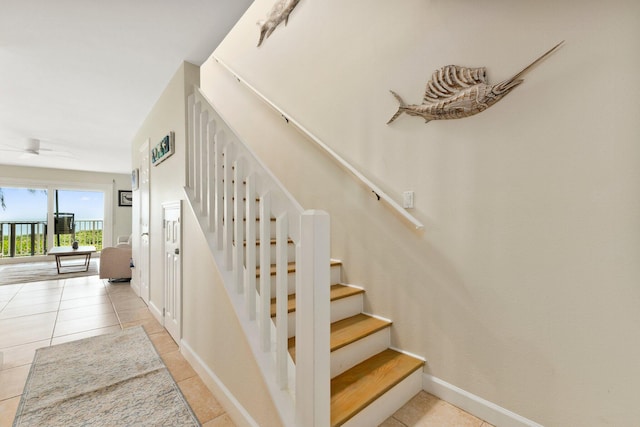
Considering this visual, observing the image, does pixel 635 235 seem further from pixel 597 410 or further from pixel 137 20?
pixel 137 20

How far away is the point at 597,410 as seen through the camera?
4.00ft

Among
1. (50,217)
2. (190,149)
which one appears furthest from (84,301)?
(50,217)

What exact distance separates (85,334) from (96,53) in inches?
100

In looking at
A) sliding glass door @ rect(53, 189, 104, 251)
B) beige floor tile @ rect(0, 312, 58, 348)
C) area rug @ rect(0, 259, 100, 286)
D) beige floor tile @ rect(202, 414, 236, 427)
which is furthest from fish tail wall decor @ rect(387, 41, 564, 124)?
sliding glass door @ rect(53, 189, 104, 251)

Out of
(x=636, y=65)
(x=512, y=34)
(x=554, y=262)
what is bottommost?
(x=554, y=262)

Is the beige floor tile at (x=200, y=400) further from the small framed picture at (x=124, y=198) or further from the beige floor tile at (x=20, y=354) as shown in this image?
the small framed picture at (x=124, y=198)

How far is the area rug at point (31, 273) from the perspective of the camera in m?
5.02

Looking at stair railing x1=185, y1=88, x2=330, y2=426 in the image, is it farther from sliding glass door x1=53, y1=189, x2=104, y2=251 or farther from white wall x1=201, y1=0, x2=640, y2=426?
sliding glass door x1=53, y1=189, x2=104, y2=251

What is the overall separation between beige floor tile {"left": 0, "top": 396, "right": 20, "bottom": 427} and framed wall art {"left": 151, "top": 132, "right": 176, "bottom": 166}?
1.96m

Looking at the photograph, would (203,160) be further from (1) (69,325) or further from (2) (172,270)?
(1) (69,325)

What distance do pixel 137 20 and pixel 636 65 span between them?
8.87 ft

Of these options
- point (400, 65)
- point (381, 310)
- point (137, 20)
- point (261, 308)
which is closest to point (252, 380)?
point (261, 308)

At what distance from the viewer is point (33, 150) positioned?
4.77m

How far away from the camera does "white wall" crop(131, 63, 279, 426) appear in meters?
1.47
